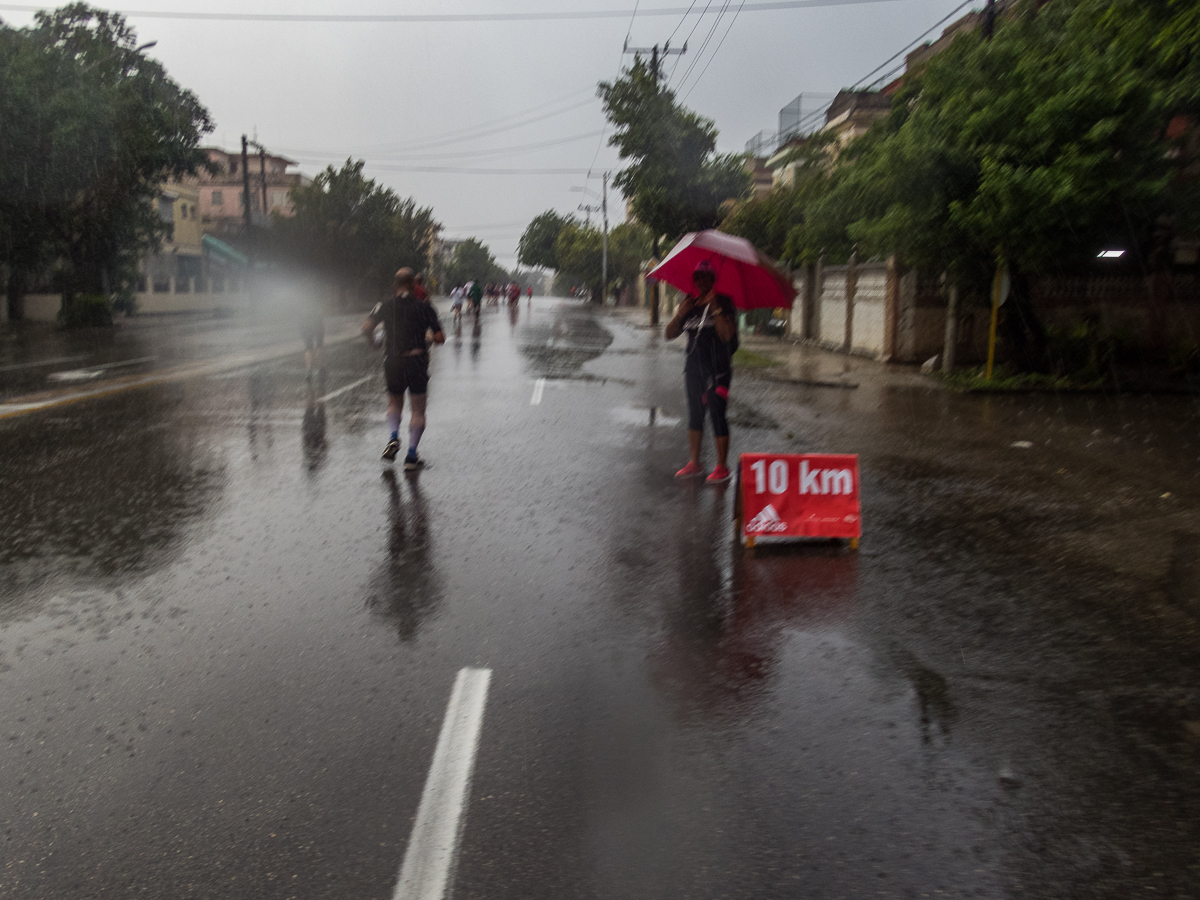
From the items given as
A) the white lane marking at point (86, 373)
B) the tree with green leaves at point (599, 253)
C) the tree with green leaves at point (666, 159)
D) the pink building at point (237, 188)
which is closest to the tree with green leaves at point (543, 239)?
the tree with green leaves at point (599, 253)

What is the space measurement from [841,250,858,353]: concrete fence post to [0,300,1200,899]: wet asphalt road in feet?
51.7

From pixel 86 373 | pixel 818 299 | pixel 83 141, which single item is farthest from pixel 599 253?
pixel 86 373

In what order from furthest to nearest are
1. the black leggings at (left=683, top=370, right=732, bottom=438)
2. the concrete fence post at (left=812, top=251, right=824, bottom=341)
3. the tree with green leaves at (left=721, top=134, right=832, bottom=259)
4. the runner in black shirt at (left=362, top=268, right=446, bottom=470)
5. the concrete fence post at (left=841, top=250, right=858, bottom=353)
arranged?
the tree with green leaves at (left=721, top=134, right=832, bottom=259) < the concrete fence post at (left=812, top=251, right=824, bottom=341) < the concrete fence post at (left=841, top=250, right=858, bottom=353) < the runner in black shirt at (left=362, top=268, right=446, bottom=470) < the black leggings at (left=683, top=370, right=732, bottom=438)

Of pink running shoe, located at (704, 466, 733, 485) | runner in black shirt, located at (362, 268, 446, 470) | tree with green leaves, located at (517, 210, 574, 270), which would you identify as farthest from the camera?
tree with green leaves, located at (517, 210, 574, 270)

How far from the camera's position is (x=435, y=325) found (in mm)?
9648

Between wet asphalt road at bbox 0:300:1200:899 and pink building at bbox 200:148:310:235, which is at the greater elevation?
pink building at bbox 200:148:310:235

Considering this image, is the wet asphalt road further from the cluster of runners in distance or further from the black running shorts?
the black running shorts

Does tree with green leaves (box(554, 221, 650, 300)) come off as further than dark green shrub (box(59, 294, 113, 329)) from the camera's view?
Yes

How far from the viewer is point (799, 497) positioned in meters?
7.07

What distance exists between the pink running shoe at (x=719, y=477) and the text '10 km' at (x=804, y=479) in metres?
2.01

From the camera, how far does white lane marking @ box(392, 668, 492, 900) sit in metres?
3.12

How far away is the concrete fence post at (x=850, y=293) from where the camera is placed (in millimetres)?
24938

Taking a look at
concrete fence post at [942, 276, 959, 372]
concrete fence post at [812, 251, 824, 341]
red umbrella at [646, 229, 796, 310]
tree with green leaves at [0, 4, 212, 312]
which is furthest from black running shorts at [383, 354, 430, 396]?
tree with green leaves at [0, 4, 212, 312]

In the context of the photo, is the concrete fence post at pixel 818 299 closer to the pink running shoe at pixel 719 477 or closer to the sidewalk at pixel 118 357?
the sidewalk at pixel 118 357
